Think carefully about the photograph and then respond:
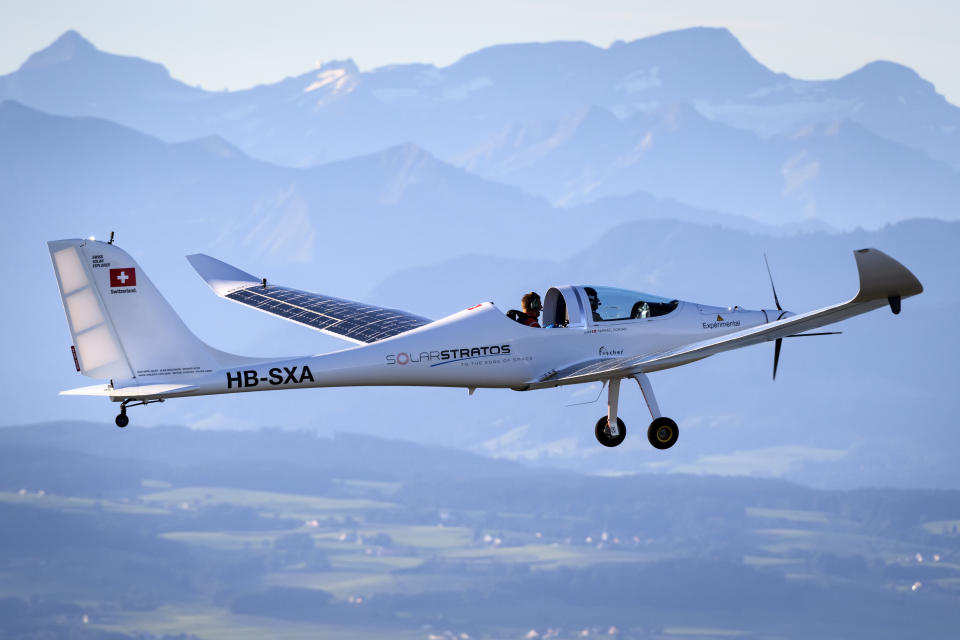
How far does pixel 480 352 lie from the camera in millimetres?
30031

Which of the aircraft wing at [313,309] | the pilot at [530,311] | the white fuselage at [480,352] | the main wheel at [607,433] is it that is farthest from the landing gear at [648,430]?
the aircraft wing at [313,309]

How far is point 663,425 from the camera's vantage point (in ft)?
97.3

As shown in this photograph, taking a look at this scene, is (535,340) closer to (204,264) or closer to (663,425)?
(663,425)

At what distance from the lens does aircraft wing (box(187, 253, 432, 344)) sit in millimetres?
33062

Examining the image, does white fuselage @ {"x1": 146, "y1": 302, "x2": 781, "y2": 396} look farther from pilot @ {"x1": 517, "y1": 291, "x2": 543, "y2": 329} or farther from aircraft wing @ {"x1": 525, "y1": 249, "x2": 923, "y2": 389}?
pilot @ {"x1": 517, "y1": 291, "x2": 543, "y2": 329}

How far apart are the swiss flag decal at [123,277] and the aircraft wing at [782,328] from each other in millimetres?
9052

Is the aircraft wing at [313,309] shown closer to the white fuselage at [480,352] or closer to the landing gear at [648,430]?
the white fuselage at [480,352]

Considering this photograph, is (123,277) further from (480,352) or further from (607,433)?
(607,433)

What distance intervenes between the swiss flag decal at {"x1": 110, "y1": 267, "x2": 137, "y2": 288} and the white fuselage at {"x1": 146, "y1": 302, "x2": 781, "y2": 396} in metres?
3.15

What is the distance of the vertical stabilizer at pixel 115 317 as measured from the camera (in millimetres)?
26766

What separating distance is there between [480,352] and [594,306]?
116 inches

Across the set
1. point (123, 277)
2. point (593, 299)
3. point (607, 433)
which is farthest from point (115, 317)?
point (607, 433)

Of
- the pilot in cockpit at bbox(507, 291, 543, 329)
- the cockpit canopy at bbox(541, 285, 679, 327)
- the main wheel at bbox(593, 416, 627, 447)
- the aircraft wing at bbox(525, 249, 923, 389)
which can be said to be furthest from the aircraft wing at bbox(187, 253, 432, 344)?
the main wheel at bbox(593, 416, 627, 447)

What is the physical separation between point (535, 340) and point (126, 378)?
9.21 m
